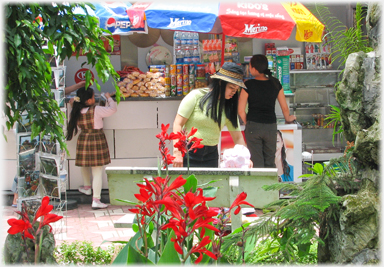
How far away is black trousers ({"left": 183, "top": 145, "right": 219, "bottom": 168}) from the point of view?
3805 millimetres

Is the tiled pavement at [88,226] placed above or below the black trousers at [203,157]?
below

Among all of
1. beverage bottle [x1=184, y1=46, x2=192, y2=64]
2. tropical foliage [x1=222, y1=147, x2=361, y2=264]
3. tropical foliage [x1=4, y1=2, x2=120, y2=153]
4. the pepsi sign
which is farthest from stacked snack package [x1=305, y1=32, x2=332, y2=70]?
tropical foliage [x1=222, y1=147, x2=361, y2=264]

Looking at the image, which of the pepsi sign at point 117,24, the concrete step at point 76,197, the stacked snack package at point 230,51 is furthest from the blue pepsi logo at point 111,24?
the concrete step at point 76,197

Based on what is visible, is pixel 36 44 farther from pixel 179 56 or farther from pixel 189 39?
pixel 189 39

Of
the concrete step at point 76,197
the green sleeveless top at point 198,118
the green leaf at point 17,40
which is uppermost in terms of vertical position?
the green leaf at point 17,40

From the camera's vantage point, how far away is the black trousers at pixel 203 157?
3.80 meters

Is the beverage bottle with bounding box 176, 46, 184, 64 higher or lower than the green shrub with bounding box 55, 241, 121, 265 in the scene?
higher

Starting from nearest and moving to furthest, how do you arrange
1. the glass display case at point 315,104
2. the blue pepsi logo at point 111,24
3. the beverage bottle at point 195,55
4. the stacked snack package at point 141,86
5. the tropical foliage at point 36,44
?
Answer: the tropical foliage at point 36,44 → the blue pepsi logo at point 111,24 → the stacked snack package at point 141,86 → the beverage bottle at point 195,55 → the glass display case at point 315,104

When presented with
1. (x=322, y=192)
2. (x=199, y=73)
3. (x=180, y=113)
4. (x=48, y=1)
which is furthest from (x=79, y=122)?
(x=322, y=192)

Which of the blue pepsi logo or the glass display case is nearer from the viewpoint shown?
the blue pepsi logo

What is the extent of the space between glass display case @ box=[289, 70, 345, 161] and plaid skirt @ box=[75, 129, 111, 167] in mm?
4197

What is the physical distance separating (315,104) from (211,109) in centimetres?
537

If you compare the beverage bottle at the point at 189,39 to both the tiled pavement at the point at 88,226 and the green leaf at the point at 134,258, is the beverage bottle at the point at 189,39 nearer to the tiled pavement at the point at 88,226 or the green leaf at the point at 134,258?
the tiled pavement at the point at 88,226

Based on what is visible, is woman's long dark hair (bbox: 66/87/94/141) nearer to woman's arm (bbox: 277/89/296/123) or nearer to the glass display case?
woman's arm (bbox: 277/89/296/123)
